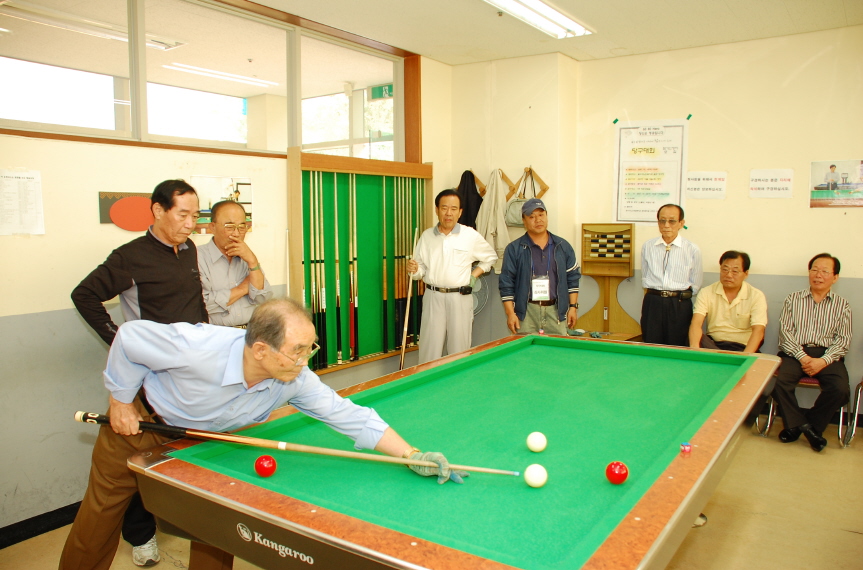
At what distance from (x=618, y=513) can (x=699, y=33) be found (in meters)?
4.01

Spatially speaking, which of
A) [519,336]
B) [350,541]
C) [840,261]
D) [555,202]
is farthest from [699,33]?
[350,541]

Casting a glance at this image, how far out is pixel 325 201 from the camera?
437cm

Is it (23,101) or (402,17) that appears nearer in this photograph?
(23,101)

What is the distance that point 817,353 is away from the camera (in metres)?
4.12

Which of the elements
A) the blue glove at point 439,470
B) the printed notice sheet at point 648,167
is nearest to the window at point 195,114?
the blue glove at point 439,470

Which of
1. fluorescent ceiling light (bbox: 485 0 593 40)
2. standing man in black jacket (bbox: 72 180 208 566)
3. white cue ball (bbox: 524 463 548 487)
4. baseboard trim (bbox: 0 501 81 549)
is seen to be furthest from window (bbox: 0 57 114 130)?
white cue ball (bbox: 524 463 548 487)

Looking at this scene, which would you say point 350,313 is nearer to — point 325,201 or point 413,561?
point 325,201

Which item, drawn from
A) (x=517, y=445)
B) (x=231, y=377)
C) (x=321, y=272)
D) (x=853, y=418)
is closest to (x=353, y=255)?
(x=321, y=272)

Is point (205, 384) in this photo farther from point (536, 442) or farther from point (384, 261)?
point (384, 261)

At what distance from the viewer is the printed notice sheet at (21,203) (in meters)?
2.82

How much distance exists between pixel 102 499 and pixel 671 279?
3.62 m

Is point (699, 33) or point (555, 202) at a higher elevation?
point (699, 33)

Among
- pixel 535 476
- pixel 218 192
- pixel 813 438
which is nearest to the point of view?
pixel 535 476

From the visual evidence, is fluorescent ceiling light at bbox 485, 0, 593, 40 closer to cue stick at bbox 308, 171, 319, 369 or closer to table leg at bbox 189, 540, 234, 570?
cue stick at bbox 308, 171, 319, 369
